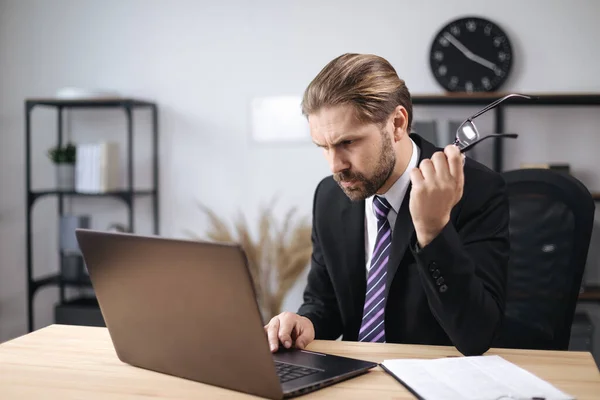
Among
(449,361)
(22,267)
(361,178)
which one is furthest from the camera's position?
(22,267)

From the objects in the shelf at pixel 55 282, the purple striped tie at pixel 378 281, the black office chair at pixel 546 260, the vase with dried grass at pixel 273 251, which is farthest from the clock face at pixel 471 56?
the shelf at pixel 55 282

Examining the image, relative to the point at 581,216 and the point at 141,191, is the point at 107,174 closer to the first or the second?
the point at 141,191

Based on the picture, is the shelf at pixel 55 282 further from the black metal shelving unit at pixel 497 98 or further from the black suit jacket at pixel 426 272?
the black suit jacket at pixel 426 272

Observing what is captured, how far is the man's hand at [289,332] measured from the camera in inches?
52.4

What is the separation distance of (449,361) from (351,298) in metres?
0.48

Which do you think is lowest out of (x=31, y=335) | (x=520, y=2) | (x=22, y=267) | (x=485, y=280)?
(x=22, y=267)

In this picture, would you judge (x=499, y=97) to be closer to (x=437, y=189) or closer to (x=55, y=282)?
(x=437, y=189)

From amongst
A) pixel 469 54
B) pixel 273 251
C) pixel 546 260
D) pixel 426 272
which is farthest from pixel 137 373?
pixel 469 54

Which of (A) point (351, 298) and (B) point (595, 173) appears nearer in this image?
Result: (A) point (351, 298)

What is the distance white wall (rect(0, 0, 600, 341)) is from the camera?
3.49 m

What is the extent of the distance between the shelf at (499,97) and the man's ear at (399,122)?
5.59ft

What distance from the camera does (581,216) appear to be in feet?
5.44

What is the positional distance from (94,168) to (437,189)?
9.14 feet

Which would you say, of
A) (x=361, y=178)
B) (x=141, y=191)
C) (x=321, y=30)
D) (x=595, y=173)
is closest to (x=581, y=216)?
(x=361, y=178)
